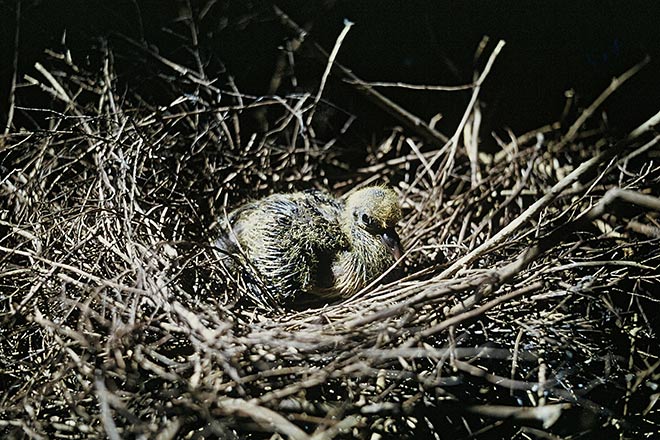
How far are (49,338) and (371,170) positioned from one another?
0.88 metres

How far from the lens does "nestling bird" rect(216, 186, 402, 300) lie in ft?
4.33

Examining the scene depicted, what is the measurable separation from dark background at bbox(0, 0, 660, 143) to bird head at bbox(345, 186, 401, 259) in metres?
0.38

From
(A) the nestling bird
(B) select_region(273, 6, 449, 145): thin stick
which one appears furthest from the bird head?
(B) select_region(273, 6, 449, 145): thin stick

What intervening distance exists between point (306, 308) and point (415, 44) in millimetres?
837

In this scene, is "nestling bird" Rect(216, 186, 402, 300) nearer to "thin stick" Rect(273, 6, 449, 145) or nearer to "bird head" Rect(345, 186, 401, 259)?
"bird head" Rect(345, 186, 401, 259)

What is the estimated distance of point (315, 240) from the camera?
1.36m

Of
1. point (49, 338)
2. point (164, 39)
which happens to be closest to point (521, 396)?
point (49, 338)

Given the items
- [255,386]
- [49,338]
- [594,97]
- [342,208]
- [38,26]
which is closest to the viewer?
[255,386]

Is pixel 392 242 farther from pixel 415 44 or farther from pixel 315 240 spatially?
pixel 415 44

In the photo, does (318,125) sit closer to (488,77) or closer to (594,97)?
(488,77)

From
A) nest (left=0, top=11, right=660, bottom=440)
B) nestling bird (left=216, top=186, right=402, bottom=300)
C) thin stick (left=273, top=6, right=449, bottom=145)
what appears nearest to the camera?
nest (left=0, top=11, right=660, bottom=440)

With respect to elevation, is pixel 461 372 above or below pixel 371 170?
below

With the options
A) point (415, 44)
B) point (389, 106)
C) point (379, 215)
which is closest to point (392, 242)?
point (379, 215)

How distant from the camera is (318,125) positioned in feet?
5.81
